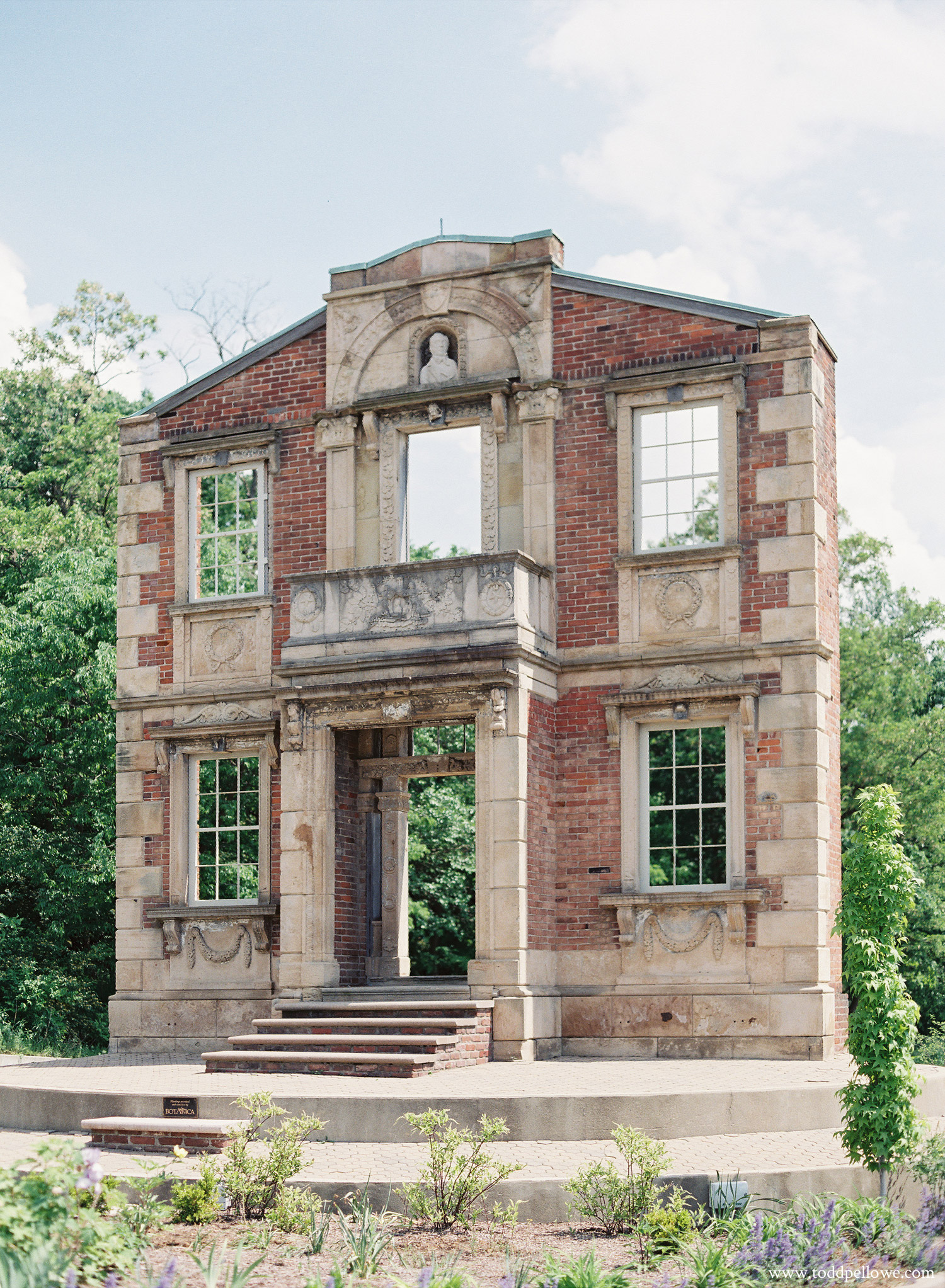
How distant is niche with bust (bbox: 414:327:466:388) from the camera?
2012 cm

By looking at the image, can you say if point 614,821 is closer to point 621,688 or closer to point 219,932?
point 621,688

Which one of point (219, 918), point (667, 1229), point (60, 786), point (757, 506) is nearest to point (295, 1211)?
point (667, 1229)

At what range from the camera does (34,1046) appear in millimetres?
23422

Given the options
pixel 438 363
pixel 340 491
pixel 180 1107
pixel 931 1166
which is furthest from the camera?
pixel 340 491

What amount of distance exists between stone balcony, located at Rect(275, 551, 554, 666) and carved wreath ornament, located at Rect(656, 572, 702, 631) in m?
1.34

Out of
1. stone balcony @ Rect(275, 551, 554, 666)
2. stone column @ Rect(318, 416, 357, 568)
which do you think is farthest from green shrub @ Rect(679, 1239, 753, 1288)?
stone column @ Rect(318, 416, 357, 568)

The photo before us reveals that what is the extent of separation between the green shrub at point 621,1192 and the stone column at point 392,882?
9.58 m

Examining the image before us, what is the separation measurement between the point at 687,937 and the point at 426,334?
8.05 m

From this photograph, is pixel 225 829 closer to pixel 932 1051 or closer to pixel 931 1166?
pixel 932 1051

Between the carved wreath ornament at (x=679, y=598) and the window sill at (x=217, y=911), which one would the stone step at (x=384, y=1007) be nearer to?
the window sill at (x=217, y=911)

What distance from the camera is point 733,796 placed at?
719 inches

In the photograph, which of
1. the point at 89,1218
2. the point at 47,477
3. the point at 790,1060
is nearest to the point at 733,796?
the point at 790,1060

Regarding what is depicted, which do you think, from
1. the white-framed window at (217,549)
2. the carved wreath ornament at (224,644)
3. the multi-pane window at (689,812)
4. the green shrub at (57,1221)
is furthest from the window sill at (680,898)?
the multi-pane window at (689,812)

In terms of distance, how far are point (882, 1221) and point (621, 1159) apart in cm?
274
